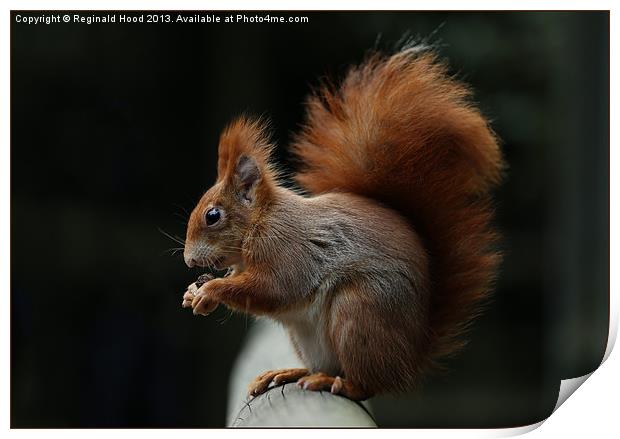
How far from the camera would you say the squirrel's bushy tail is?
4.19 feet

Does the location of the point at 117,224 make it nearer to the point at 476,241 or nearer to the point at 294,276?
the point at 294,276

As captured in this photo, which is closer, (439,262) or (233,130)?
(233,130)

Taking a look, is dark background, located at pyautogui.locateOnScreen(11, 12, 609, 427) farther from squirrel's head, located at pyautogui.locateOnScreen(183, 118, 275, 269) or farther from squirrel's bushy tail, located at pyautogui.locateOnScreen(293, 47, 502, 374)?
squirrel's head, located at pyautogui.locateOnScreen(183, 118, 275, 269)

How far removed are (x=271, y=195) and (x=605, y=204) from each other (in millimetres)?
599

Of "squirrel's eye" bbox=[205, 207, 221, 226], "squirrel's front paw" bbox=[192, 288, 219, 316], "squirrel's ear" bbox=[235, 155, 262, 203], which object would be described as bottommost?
"squirrel's front paw" bbox=[192, 288, 219, 316]

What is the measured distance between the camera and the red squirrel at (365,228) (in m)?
1.14

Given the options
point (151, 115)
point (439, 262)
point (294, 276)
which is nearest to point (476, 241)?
point (439, 262)

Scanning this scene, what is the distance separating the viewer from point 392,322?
1.18m

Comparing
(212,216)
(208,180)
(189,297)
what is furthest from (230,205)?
(208,180)

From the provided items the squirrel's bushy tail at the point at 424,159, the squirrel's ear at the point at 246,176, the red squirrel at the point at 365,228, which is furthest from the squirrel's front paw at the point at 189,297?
the squirrel's bushy tail at the point at 424,159

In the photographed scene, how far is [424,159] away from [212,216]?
14.8 inches

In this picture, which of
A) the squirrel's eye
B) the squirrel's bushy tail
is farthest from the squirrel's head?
the squirrel's bushy tail

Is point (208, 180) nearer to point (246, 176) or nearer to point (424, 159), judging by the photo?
point (246, 176)

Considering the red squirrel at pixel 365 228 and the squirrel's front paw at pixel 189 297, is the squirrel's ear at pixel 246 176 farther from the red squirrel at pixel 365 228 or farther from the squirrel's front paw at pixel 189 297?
the squirrel's front paw at pixel 189 297
